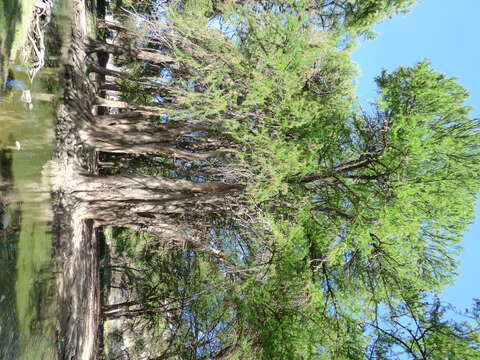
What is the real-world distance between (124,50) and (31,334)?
28.7ft

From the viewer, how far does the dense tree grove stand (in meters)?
7.96

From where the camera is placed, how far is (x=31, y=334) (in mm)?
7090

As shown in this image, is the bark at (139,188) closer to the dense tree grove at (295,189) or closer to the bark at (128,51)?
the dense tree grove at (295,189)

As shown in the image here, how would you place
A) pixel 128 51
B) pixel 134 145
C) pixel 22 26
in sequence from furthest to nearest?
1. pixel 128 51
2. pixel 134 145
3. pixel 22 26

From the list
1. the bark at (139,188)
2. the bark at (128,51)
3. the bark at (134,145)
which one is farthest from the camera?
the bark at (128,51)

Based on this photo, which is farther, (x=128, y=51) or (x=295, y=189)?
(x=128, y=51)

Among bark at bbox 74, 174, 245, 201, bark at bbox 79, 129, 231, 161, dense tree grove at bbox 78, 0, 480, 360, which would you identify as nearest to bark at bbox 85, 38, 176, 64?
dense tree grove at bbox 78, 0, 480, 360

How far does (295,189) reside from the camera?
9.26 meters

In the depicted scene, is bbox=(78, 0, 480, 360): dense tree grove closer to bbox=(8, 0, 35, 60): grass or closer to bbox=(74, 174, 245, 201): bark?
bbox=(74, 174, 245, 201): bark

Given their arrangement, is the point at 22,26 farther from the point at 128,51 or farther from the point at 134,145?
the point at 128,51

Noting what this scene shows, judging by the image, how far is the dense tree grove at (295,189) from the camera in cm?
796

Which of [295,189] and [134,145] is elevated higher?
[134,145]

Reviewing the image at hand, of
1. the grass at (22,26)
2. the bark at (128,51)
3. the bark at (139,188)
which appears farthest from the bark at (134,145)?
the grass at (22,26)

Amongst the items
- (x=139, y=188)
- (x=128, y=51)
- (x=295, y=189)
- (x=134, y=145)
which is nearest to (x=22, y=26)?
(x=134, y=145)
